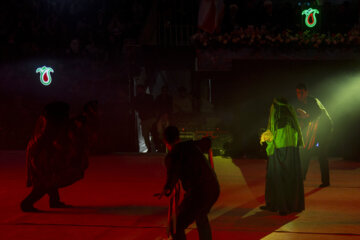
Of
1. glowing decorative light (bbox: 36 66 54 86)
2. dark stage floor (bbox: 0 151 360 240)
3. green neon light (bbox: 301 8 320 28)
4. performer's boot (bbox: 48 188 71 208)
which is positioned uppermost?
green neon light (bbox: 301 8 320 28)

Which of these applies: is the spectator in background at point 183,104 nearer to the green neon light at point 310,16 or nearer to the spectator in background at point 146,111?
the spectator in background at point 146,111

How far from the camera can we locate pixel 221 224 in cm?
773

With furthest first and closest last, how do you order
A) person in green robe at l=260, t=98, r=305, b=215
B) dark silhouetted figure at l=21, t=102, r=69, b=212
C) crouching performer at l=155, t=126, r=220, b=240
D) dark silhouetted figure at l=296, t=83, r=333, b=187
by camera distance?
dark silhouetted figure at l=296, t=83, r=333, b=187, dark silhouetted figure at l=21, t=102, r=69, b=212, person in green robe at l=260, t=98, r=305, b=215, crouching performer at l=155, t=126, r=220, b=240

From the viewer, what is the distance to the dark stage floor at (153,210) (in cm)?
727

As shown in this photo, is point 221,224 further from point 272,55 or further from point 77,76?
point 77,76

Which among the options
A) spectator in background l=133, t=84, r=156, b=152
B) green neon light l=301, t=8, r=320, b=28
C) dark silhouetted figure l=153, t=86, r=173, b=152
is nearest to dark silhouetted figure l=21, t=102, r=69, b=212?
dark silhouetted figure l=153, t=86, r=173, b=152

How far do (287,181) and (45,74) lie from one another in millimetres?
11237

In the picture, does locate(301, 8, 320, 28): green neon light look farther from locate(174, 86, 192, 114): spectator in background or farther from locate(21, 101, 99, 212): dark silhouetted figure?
locate(21, 101, 99, 212): dark silhouetted figure

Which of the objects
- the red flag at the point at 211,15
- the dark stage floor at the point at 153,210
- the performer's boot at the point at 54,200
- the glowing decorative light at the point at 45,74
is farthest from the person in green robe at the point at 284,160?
the glowing decorative light at the point at 45,74

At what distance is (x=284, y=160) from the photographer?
820 centimetres

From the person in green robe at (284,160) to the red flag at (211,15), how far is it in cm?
655

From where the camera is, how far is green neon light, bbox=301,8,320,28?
14864mm

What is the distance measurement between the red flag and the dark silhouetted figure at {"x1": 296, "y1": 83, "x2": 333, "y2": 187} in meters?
5.10

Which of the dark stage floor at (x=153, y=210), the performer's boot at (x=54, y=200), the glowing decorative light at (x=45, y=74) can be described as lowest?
the dark stage floor at (x=153, y=210)
